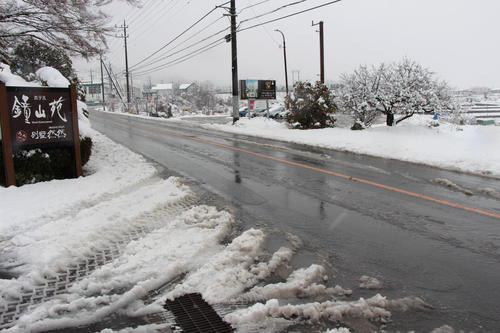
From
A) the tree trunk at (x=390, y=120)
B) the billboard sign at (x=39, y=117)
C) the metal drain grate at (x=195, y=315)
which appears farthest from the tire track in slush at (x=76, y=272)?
the tree trunk at (x=390, y=120)

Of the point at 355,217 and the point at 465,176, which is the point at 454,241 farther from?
the point at 465,176

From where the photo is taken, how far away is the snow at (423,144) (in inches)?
396

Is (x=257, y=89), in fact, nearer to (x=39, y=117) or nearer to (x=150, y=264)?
(x=39, y=117)

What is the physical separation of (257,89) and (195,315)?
23.0 meters

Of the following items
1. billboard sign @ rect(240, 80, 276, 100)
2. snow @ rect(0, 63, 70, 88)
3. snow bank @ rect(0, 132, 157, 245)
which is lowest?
snow bank @ rect(0, 132, 157, 245)

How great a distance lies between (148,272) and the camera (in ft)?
13.4

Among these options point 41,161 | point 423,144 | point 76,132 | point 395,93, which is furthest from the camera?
point 395,93

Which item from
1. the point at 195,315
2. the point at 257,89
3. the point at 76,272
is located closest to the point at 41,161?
the point at 76,272

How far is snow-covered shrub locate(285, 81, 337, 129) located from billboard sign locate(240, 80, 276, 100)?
5048mm

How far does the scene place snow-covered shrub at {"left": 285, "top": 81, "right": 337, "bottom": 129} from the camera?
1986 centimetres

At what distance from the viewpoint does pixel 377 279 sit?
388 centimetres

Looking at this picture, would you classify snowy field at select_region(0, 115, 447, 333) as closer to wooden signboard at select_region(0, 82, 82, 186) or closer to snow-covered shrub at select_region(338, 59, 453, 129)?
wooden signboard at select_region(0, 82, 82, 186)

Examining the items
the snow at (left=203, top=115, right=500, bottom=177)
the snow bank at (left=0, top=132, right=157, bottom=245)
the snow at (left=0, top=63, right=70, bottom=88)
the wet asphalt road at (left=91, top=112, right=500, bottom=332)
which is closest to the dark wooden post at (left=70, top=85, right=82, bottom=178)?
the snow bank at (left=0, top=132, right=157, bottom=245)

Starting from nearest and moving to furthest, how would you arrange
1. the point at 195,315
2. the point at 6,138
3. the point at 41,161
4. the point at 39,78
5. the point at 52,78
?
1. the point at 195,315
2. the point at 6,138
3. the point at 41,161
4. the point at 52,78
5. the point at 39,78
